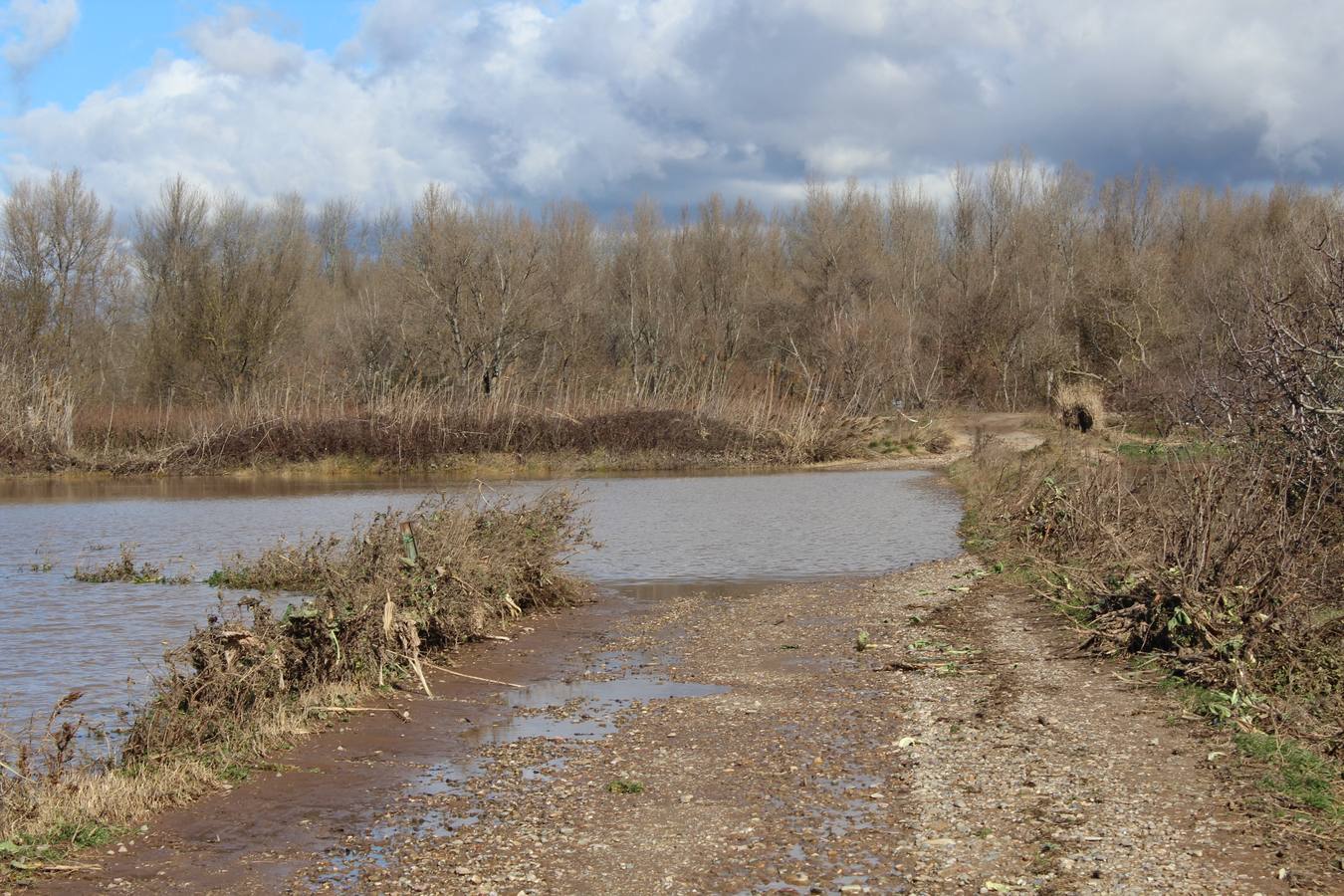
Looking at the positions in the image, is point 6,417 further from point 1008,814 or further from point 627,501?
point 1008,814

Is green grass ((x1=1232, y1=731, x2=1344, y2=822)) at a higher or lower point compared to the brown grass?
lower

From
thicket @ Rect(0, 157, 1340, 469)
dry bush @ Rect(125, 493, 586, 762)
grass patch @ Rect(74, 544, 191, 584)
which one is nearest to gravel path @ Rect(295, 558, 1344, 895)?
dry bush @ Rect(125, 493, 586, 762)

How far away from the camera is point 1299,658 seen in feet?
33.1

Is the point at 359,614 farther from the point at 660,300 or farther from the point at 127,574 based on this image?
the point at 660,300

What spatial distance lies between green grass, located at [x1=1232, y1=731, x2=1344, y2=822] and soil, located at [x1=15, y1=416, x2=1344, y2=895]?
192mm

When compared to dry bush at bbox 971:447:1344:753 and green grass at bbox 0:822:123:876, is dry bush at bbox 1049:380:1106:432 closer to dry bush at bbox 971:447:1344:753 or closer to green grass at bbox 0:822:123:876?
dry bush at bbox 971:447:1344:753

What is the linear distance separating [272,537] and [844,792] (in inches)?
730

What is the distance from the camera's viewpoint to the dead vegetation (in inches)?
298

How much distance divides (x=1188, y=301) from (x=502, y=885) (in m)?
55.6

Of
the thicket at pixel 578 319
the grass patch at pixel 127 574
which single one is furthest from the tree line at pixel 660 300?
the grass patch at pixel 127 574

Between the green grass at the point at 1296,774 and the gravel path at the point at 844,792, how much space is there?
0.92ft

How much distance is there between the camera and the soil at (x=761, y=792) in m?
6.66

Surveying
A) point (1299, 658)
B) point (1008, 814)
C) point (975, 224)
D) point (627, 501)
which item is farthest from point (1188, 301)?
point (1008, 814)

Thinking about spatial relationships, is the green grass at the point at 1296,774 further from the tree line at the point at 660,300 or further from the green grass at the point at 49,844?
the tree line at the point at 660,300
